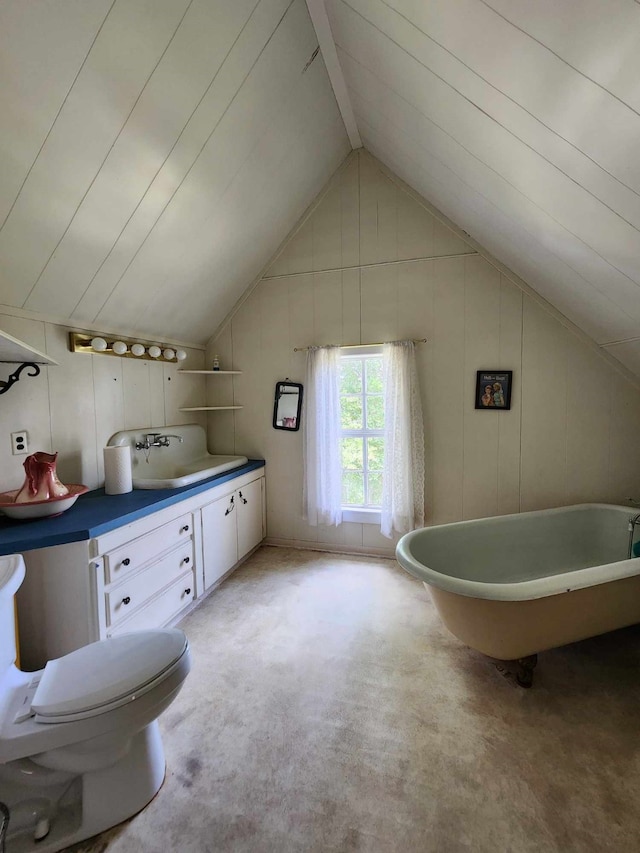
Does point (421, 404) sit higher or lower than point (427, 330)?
lower

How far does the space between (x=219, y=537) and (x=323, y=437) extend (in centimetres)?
111

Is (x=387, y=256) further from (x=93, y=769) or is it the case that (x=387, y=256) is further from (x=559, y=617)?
(x=93, y=769)

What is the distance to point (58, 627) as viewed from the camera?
1631mm

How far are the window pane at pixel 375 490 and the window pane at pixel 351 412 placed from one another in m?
0.45

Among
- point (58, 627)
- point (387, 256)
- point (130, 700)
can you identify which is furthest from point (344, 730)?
point (387, 256)

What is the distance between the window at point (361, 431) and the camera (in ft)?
10.2

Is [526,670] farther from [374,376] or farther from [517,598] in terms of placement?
[374,376]

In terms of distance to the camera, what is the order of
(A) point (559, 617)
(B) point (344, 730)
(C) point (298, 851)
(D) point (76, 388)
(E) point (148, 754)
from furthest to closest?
(D) point (76, 388) → (A) point (559, 617) → (B) point (344, 730) → (E) point (148, 754) → (C) point (298, 851)

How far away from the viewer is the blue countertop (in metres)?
1.51

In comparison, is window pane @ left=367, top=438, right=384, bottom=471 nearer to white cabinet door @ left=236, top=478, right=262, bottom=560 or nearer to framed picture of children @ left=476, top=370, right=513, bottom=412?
framed picture of children @ left=476, top=370, right=513, bottom=412

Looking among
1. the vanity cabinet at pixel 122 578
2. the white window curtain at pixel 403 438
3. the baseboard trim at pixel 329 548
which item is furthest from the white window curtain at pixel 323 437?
the vanity cabinet at pixel 122 578

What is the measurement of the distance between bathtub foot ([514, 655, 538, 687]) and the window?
1.48m

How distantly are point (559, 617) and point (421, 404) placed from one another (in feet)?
5.40

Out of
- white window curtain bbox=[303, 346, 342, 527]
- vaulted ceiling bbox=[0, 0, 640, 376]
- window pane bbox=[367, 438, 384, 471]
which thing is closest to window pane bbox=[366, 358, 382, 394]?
white window curtain bbox=[303, 346, 342, 527]
